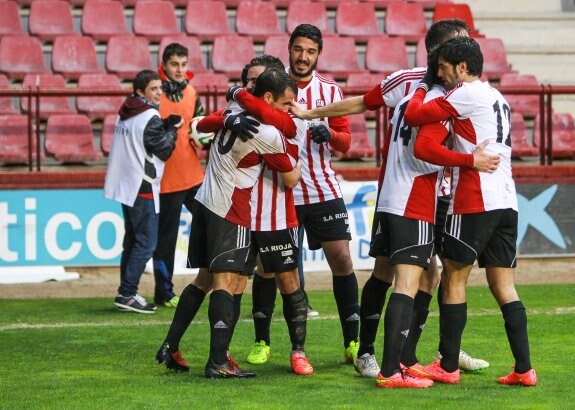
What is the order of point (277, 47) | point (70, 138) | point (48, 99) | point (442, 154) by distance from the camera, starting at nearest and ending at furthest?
1. point (442, 154)
2. point (70, 138)
3. point (48, 99)
4. point (277, 47)

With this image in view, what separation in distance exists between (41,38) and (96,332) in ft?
25.1

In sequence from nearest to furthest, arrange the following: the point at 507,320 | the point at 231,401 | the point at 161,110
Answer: the point at 231,401, the point at 507,320, the point at 161,110

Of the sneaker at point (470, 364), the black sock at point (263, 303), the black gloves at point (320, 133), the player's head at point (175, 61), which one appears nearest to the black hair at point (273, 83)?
the black gloves at point (320, 133)

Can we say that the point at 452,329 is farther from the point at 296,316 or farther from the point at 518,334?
the point at 296,316

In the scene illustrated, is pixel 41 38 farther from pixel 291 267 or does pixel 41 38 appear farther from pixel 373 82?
pixel 291 267

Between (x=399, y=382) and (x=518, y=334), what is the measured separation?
0.69 meters

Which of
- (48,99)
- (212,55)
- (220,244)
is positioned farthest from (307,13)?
(220,244)

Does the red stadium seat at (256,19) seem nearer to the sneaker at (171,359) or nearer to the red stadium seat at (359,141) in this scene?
the red stadium seat at (359,141)

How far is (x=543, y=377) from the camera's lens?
7.00 m

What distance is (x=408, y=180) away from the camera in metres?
6.77

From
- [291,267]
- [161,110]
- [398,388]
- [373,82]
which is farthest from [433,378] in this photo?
[373,82]

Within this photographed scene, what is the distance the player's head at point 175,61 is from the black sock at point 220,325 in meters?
4.39

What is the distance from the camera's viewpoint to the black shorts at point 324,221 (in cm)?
800

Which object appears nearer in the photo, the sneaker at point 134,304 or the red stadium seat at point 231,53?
the sneaker at point 134,304
